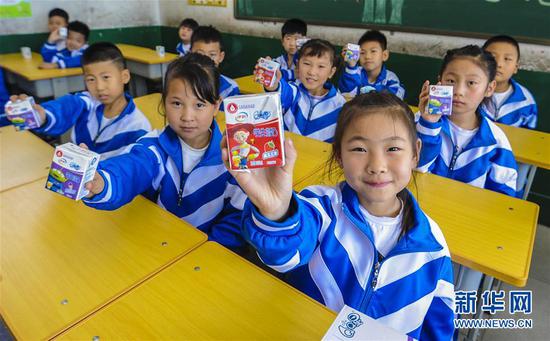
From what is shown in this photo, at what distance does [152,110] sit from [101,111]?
60 cm

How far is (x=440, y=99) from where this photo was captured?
157cm

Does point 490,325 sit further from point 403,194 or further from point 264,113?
point 264,113

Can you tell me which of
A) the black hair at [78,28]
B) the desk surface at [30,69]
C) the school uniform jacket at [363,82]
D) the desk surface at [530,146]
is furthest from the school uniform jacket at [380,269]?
the black hair at [78,28]

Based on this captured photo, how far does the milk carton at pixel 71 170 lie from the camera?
0.93 metres

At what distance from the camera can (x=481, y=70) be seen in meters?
1.78

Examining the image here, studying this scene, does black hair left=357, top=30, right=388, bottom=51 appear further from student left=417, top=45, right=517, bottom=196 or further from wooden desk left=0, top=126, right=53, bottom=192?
wooden desk left=0, top=126, right=53, bottom=192

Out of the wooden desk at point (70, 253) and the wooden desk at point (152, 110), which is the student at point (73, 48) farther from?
the wooden desk at point (70, 253)

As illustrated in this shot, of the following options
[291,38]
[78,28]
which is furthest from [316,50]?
[78,28]

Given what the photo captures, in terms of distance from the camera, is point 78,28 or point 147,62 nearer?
point 78,28

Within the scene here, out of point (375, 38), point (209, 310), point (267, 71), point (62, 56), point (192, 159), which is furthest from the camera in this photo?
point (62, 56)

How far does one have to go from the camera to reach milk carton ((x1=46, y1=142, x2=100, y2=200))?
93 cm

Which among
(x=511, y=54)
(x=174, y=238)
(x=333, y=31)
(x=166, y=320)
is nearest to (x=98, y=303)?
(x=166, y=320)

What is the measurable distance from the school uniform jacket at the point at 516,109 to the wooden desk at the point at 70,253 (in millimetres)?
2414

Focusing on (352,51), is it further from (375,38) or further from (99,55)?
(99,55)
